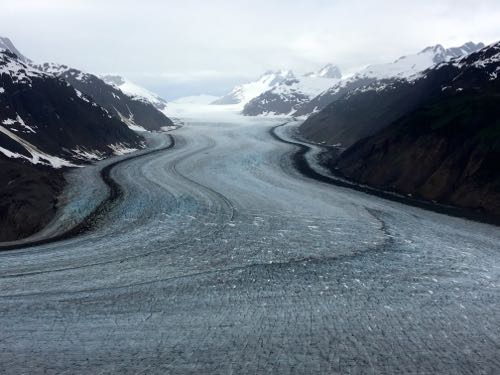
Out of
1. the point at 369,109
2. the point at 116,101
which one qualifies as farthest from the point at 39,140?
the point at 116,101

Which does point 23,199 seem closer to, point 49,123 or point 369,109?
point 49,123

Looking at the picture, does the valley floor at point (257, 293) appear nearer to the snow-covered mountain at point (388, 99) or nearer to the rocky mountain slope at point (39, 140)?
the rocky mountain slope at point (39, 140)

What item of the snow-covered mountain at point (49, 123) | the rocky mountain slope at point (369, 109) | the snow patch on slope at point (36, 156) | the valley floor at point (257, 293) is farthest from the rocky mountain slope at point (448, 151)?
the snow-covered mountain at point (49, 123)

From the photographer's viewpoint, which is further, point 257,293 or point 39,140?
point 39,140

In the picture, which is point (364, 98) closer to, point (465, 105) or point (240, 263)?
point (465, 105)

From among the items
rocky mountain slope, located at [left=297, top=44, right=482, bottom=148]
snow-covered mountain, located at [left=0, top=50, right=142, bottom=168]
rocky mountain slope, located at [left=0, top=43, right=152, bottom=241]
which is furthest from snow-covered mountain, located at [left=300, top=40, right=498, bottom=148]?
snow-covered mountain, located at [left=0, top=50, right=142, bottom=168]

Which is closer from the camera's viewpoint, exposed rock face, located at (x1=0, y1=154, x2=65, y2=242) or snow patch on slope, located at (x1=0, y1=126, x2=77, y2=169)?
exposed rock face, located at (x1=0, y1=154, x2=65, y2=242)

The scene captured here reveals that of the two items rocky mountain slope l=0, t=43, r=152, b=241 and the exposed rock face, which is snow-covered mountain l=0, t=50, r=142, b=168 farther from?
the exposed rock face
